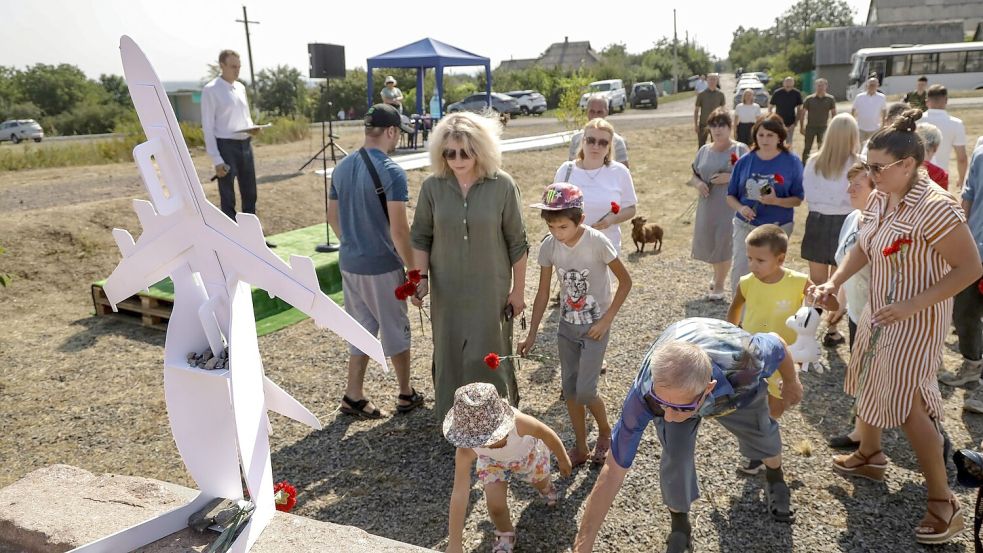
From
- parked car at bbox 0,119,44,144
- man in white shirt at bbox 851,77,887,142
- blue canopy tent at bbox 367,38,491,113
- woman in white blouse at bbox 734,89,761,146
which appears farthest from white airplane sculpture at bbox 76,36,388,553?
parked car at bbox 0,119,44,144

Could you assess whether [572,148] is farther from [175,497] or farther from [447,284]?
[175,497]

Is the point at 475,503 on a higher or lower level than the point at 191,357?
lower

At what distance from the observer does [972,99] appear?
24.6 metres

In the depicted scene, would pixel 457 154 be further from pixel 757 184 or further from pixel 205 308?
pixel 757 184

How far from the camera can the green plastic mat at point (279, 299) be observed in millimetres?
6021

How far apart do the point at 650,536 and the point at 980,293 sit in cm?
278

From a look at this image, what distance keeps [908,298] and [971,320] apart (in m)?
1.92

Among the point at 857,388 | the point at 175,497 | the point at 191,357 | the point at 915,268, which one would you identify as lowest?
the point at 175,497

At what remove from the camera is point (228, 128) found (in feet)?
22.2

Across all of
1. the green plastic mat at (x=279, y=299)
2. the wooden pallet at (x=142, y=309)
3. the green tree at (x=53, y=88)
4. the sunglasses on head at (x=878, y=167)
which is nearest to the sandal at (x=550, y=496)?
the sunglasses on head at (x=878, y=167)

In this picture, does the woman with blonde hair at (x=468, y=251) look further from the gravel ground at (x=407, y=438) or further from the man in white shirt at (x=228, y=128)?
the man in white shirt at (x=228, y=128)

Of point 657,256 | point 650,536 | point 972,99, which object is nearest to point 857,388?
point 650,536

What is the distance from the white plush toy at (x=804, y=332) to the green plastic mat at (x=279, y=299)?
3688mm

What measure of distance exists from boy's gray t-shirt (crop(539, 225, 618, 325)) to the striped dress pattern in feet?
3.88
